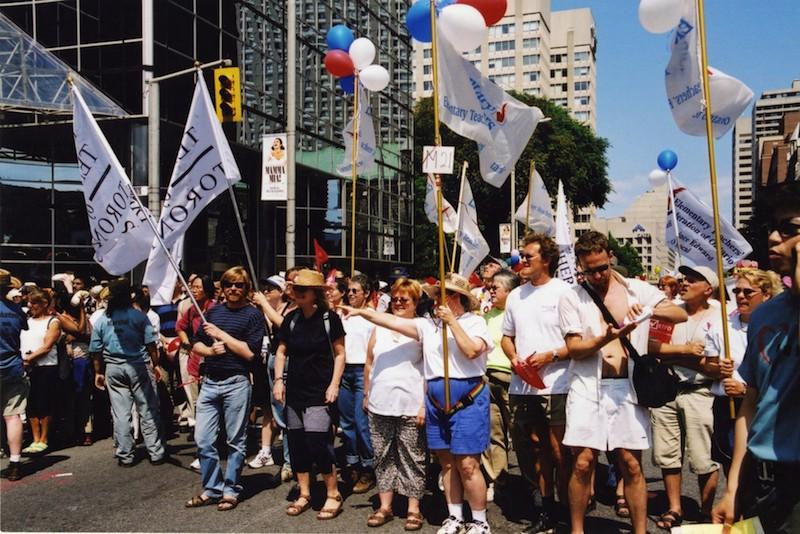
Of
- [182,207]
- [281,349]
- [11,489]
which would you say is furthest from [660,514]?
[11,489]

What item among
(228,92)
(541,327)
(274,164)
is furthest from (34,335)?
(274,164)

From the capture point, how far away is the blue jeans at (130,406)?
812 centimetres

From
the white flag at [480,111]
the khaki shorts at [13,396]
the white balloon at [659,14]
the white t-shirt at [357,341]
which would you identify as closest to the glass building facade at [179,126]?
the khaki shorts at [13,396]

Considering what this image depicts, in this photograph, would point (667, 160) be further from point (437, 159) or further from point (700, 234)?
point (437, 159)

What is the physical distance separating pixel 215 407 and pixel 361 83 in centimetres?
705

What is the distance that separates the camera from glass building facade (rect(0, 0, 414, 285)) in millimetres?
18750

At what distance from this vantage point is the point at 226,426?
259 inches

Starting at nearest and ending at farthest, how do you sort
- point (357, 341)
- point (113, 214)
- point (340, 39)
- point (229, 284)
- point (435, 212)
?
point (229, 284), point (113, 214), point (357, 341), point (340, 39), point (435, 212)

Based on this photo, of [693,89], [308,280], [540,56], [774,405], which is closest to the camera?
[774,405]

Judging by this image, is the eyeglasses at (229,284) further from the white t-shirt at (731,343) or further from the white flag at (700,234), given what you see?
the white flag at (700,234)

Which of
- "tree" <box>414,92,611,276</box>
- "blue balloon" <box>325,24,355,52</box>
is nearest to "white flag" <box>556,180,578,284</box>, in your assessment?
"blue balloon" <box>325,24,355,52</box>

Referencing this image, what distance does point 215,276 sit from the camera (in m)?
22.0

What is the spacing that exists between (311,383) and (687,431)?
2.87 metres

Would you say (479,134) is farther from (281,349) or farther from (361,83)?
(361,83)
